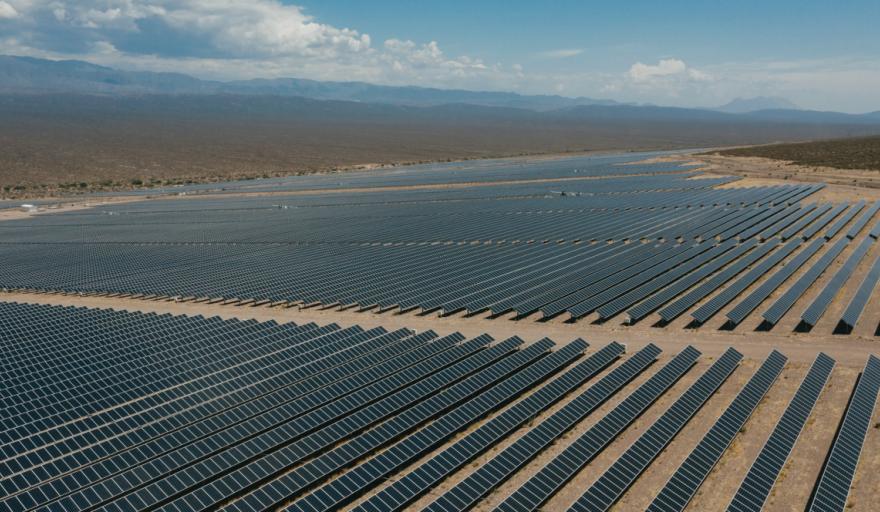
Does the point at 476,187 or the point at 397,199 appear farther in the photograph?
the point at 476,187

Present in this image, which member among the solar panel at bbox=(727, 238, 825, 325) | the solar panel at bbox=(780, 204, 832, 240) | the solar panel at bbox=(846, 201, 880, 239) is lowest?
the solar panel at bbox=(727, 238, 825, 325)

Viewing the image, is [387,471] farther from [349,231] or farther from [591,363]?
[349,231]

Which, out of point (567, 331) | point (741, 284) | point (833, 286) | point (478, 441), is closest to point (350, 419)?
point (478, 441)

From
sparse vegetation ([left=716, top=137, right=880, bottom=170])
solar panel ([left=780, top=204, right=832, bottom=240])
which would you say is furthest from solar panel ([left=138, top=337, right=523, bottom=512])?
sparse vegetation ([left=716, top=137, right=880, bottom=170])

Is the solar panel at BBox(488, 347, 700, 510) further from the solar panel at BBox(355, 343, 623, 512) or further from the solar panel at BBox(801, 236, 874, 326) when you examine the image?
the solar panel at BBox(801, 236, 874, 326)

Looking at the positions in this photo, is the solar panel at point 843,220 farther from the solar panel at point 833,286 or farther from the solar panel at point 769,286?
the solar panel at point 769,286

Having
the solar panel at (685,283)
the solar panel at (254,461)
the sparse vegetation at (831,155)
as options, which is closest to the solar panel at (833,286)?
the solar panel at (685,283)

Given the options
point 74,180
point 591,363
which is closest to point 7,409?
point 591,363
